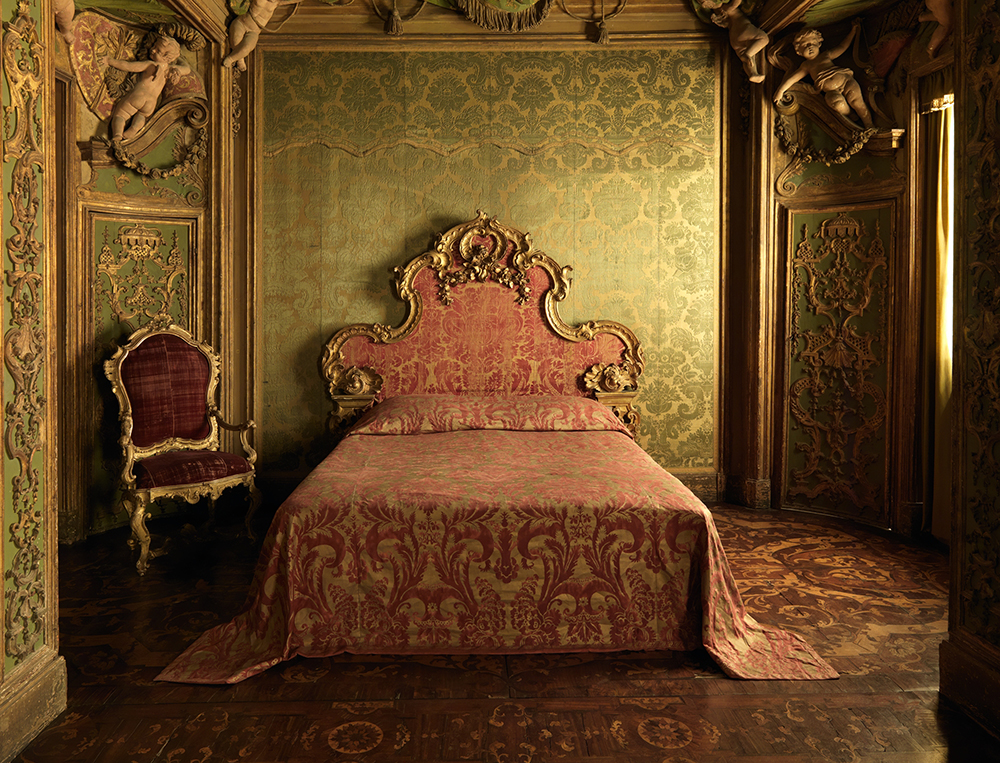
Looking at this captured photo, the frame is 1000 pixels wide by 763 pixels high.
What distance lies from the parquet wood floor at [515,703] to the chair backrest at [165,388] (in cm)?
119

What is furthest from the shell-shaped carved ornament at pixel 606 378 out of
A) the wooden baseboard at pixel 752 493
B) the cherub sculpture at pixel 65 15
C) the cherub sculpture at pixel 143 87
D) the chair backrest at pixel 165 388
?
the cherub sculpture at pixel 65 15

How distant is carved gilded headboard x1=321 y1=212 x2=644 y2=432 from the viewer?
17.7 feet

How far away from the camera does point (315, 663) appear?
117 inches

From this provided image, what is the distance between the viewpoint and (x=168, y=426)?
4719mm

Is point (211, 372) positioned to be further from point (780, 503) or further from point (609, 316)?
point (780, 503)

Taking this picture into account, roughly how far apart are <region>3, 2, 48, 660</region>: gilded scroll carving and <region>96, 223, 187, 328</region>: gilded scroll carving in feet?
8.30

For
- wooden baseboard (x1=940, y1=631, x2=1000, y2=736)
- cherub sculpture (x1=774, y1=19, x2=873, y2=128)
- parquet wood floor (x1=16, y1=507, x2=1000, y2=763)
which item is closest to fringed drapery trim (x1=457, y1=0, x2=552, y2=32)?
cherub sculpture (x1=774, y1=19, x2=873, y2=128)

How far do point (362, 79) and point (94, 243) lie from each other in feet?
6.97

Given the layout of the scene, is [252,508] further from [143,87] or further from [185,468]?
[143,87]

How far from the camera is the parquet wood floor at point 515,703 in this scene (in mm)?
2359

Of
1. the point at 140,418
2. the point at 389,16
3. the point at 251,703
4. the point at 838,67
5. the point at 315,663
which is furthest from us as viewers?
the point at 389,16

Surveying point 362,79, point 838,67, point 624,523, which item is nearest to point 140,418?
point 362,79

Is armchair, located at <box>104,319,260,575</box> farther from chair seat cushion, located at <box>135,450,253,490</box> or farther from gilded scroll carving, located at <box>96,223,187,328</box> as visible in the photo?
gilded scroll carving, located at <box>96,223,187,328</box>

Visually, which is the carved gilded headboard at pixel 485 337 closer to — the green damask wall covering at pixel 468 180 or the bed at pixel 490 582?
the green damask wall covering at pixel 468 180
